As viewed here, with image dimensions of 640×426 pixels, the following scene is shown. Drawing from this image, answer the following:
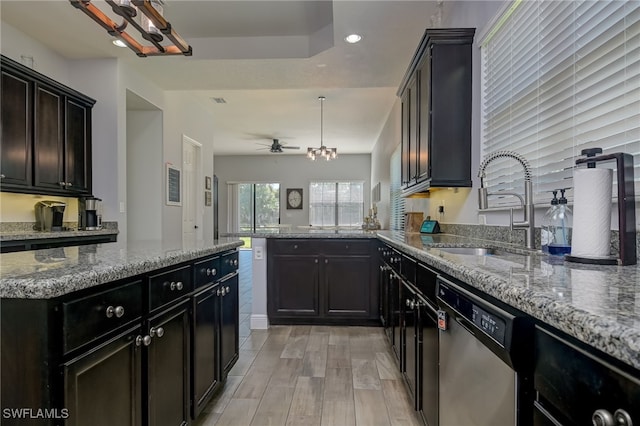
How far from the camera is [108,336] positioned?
3.62 feet

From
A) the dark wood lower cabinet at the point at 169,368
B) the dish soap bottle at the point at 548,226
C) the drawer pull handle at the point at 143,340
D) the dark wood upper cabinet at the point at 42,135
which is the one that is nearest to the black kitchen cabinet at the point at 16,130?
the dark wood upper cabinet at the point at 42,135

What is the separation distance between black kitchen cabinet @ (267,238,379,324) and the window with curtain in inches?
284

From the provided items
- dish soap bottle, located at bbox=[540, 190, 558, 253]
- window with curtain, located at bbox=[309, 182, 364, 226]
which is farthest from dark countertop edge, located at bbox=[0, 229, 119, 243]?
window with curtain, located at bbox=[309, 182, 364, 226]

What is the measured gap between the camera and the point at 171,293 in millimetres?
1513

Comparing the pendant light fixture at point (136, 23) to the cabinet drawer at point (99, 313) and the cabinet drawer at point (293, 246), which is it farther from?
the cabinet drawer at point (293, 246)

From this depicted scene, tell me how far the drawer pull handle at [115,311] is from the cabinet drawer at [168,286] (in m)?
0.18

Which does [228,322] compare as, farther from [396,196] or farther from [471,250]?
[396,196]

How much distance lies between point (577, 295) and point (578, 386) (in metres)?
0.18

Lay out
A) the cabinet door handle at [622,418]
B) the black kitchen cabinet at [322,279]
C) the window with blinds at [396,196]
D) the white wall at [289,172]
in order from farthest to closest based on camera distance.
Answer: the white wall at [289,172], the window with blinds at [396,196], the black kitchen cabinet at [322,279], the cabinet door handle at [622,418]

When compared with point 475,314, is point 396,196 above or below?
above

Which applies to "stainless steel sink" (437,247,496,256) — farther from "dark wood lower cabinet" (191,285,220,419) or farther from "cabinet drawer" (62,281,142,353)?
"cabinet drawer" (62,281,142,353)

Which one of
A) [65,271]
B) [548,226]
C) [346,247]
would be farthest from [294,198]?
[65,271]

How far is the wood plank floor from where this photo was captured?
205 centimetres

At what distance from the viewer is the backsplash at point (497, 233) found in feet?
4.19
